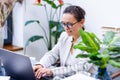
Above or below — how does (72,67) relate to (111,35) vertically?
below

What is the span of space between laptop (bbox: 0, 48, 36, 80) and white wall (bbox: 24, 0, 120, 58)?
1661 millimetres

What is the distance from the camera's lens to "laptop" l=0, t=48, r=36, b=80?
137cm

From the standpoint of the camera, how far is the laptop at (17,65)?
137 centimetres

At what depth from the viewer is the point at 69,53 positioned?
1.98m

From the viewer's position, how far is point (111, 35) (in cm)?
135

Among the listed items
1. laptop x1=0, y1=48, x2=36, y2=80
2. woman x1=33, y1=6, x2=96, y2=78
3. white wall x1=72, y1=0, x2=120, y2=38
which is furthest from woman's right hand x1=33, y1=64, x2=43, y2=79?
white wall x1=72, y1=0, x2=120, y2=38

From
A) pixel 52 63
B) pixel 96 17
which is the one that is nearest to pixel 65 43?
pixel 52 63

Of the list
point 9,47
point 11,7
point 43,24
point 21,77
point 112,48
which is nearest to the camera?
point 112,48

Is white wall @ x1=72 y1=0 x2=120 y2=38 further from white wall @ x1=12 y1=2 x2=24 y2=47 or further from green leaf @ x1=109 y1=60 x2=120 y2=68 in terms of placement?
green leaf @ x1=109 y1=60 x2=120 y2=68

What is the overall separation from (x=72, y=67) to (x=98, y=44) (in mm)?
516

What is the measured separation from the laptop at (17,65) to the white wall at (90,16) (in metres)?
1.66

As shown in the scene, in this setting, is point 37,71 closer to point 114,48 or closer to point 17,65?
point 17,65

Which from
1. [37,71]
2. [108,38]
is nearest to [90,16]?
[37,71]

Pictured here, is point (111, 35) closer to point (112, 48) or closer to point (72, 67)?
point (112, 48)
